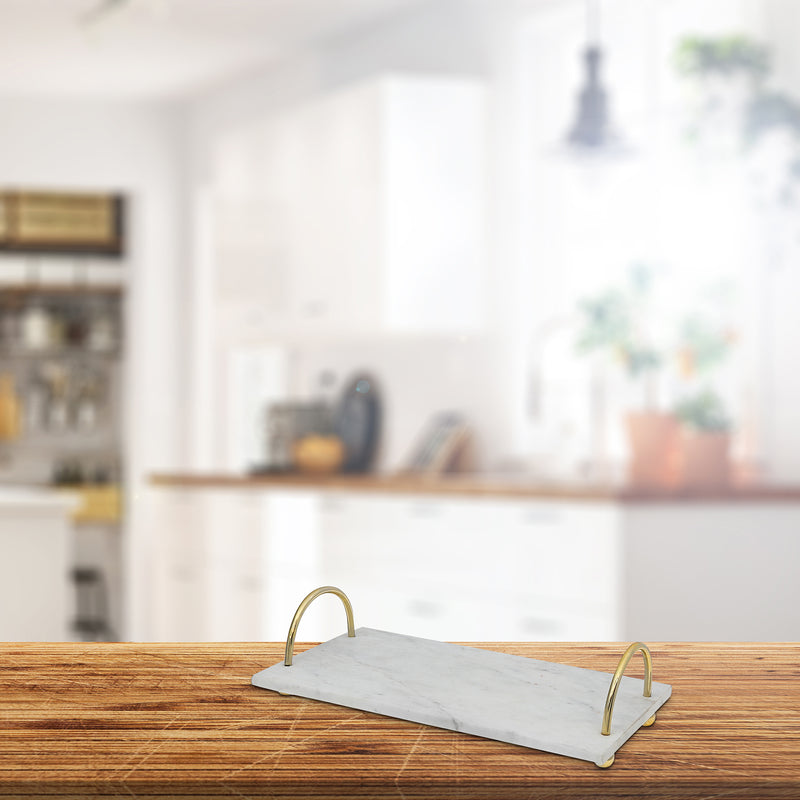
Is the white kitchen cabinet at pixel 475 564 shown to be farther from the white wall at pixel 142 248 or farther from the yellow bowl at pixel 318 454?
the white wall at pixel 142 248

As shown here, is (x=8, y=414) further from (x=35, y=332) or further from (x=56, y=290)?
(x=56, y=290)

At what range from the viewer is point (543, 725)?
2.38 feet

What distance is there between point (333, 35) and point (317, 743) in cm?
517

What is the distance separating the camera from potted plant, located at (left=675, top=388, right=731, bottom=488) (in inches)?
137

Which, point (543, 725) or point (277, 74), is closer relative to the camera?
point (543, 725)

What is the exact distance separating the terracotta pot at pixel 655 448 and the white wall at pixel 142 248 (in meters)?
3.58

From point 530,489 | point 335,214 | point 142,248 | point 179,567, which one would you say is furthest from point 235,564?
point 142,248

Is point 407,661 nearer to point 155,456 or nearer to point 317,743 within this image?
point 317,743

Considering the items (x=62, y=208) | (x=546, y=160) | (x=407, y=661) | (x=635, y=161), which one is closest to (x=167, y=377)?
(x=62, y=208)

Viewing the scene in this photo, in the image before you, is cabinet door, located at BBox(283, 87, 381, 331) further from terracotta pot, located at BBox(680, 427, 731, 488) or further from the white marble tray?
the white marble tray

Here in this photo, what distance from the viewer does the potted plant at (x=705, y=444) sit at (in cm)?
347

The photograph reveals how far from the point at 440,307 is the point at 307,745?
3985mm

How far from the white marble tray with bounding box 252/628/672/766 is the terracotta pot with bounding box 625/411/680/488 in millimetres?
2703

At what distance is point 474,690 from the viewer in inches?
31.8
